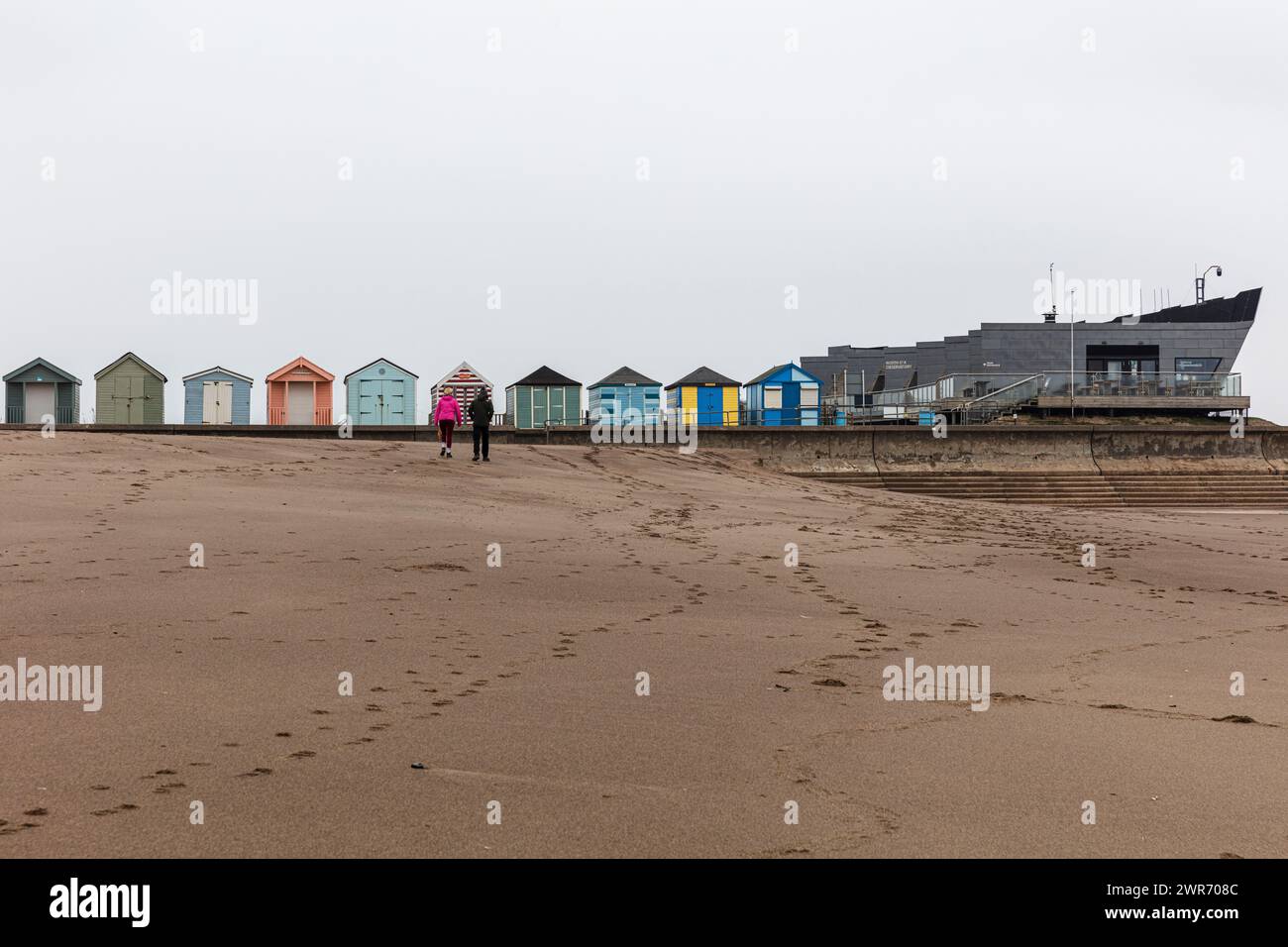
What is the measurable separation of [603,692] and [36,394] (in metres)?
46.0

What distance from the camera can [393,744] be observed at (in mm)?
5688

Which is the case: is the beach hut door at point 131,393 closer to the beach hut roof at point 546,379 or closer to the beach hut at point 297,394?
the beach hut at point 297,394

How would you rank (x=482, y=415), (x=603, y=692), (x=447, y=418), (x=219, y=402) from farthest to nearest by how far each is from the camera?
(x=219, y=402) → (x=447, y=418) → (x=482, y=415) → (x=603, y=692)

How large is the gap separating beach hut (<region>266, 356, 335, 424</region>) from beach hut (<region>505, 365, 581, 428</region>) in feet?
24.5

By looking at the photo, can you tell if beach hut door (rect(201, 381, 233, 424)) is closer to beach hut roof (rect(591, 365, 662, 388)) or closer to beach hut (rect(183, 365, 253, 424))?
beach hut (rect(183, 365, 253, 424))

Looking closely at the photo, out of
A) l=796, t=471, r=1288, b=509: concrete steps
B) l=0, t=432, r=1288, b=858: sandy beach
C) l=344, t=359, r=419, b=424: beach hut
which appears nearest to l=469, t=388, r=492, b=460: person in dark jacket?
l=0, t=432, r=1288, b=858: sandy beach

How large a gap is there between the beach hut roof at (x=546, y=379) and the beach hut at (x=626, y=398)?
1664 millimetres

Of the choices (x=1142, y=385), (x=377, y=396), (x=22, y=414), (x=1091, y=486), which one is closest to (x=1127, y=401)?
(x=1142, y=385)

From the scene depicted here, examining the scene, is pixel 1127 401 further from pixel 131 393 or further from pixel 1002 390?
pixel 131 393

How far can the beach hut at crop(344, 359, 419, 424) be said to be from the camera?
47500mm

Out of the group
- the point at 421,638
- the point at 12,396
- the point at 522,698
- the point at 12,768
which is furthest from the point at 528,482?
the point at 12,396

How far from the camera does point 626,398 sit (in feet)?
166

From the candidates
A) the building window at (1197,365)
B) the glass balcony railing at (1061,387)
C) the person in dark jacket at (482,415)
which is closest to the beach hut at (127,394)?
the person in dark jacket at (482,415)
